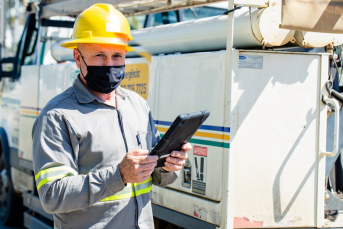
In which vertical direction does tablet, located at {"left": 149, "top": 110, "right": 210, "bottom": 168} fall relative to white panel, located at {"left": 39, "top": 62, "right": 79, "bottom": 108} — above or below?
below

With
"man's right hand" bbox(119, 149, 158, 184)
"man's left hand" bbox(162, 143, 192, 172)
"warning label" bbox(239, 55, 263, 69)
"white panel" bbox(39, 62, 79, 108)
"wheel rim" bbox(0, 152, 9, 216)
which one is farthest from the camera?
"wheel rim" bbox(0, 152, 9, 216)

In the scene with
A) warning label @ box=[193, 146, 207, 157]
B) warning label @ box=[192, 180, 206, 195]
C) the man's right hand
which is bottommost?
warning label @ box=[192, 180, 206, 195]

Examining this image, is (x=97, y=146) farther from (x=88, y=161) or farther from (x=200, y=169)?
(x=200, y=169)

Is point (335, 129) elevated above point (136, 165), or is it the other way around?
point (335, 129)

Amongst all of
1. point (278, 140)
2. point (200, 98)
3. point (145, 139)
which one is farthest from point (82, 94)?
point (278, 140)

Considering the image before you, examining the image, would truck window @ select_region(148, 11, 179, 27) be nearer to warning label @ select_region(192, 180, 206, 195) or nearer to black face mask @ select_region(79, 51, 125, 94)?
warning label @ select_region(192, 180, 206, 195)

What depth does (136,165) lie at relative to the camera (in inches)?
75.0

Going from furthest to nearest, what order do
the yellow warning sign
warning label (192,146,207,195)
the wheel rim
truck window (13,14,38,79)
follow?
the wheel rim, truck window (13,14,38,79), the yellow warning sign, warning label (192,146,207,195)

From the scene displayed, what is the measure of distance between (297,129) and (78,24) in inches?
70.3

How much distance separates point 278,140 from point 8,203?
14.9 ft

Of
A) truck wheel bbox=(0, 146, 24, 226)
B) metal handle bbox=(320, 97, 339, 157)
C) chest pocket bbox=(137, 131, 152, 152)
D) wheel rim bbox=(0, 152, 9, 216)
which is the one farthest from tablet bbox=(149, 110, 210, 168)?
wheel rim bbox=(0, 152, 9, 216)

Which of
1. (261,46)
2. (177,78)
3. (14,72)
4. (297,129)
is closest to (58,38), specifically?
(14,72)

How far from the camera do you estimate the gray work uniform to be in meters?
1.93

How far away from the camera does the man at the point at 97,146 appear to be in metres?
1.93
